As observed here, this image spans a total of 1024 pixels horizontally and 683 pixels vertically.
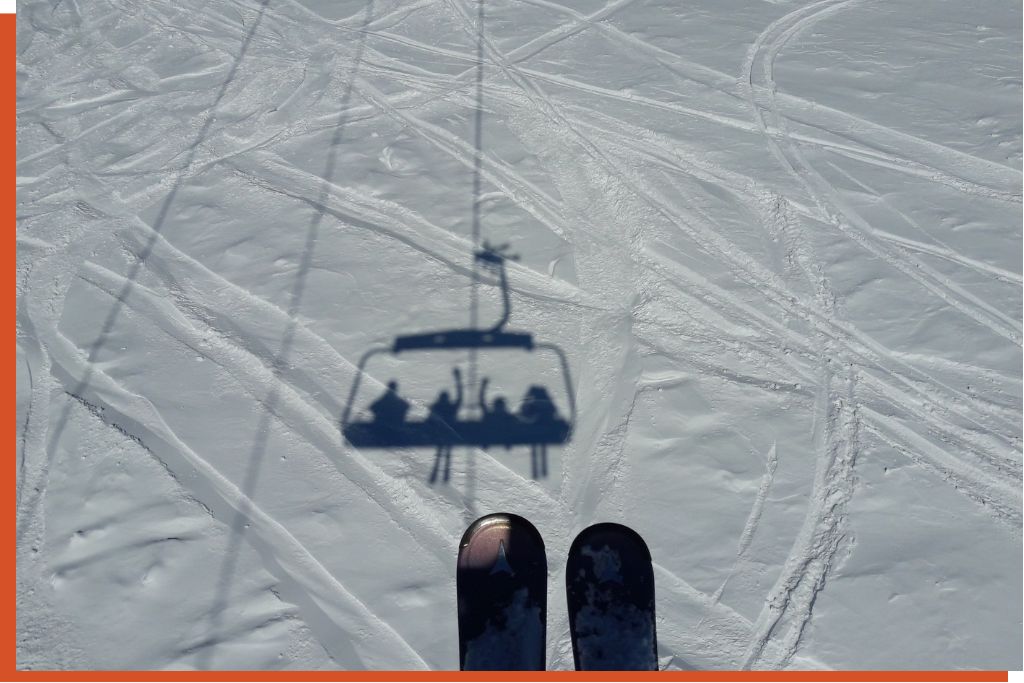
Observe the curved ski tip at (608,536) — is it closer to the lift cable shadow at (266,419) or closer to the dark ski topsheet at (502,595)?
the dark ski topsheet at (502,595)

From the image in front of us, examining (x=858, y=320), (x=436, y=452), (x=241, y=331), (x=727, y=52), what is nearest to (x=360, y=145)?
(x=241, y=331)

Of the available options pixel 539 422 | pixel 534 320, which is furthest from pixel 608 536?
pixel 534 320

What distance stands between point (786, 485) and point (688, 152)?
3.02 meters

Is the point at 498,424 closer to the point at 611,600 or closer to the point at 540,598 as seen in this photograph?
the point at 540,598

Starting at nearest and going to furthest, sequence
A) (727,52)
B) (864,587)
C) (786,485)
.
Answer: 1. (864,587)
2. (786,485)
3. (727,52)

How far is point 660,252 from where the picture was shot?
519cm

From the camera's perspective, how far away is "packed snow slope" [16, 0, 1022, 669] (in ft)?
12.0

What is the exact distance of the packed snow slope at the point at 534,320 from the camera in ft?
12.0

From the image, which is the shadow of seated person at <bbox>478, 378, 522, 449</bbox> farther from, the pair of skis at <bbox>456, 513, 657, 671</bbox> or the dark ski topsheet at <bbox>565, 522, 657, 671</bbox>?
the dark ski topsheet at <bbox>565, 522, 657, 671</bbox>

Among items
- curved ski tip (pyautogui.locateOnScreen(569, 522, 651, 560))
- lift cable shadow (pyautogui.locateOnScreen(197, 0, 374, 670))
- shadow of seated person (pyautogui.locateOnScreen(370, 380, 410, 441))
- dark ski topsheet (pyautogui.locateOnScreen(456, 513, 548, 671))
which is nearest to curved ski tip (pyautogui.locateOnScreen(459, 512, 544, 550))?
dark ski topsheet (pyautogui.locateOnScreen(456, 513, 548, 671))

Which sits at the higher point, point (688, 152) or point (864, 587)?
point (688, 152)

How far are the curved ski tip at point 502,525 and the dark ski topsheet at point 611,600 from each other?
0.65 ft

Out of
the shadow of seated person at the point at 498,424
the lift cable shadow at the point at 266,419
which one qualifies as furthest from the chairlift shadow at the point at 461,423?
the lift cable shadow at the point at 266,419

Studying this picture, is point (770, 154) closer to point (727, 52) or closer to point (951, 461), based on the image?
point (727, 52)
